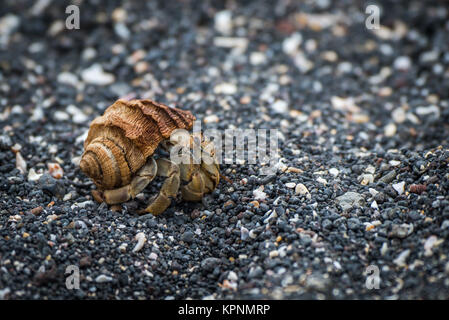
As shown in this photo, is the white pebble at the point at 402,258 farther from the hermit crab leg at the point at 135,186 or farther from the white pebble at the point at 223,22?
the white pebble at the point at 223,22

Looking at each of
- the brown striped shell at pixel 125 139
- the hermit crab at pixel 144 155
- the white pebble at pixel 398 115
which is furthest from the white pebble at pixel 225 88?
the white pebble at pixel 398 115

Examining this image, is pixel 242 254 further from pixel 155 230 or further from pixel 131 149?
pixel 131 149

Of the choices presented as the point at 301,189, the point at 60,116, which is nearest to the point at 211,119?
the point at 301,189

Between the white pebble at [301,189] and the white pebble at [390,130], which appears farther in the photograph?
the white pebble at [390,130]

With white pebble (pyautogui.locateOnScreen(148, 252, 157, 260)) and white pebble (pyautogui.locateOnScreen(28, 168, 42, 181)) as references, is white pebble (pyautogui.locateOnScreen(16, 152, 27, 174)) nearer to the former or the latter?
white pebble (pyautogui.locateOnScreen(28, 168, 42, 181))

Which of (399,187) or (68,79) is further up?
(68,79)

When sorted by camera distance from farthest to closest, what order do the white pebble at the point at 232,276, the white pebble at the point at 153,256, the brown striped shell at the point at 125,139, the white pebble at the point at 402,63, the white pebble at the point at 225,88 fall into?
the white pebble at the point at 402,63 < the white pebble at the point at 225,88 < the brown striped shell at the point at 125,139 < the white pebble at the point at 153,256 < the white pebble at the point at 232,276

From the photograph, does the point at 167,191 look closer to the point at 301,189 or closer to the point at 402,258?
the point at 301,189
